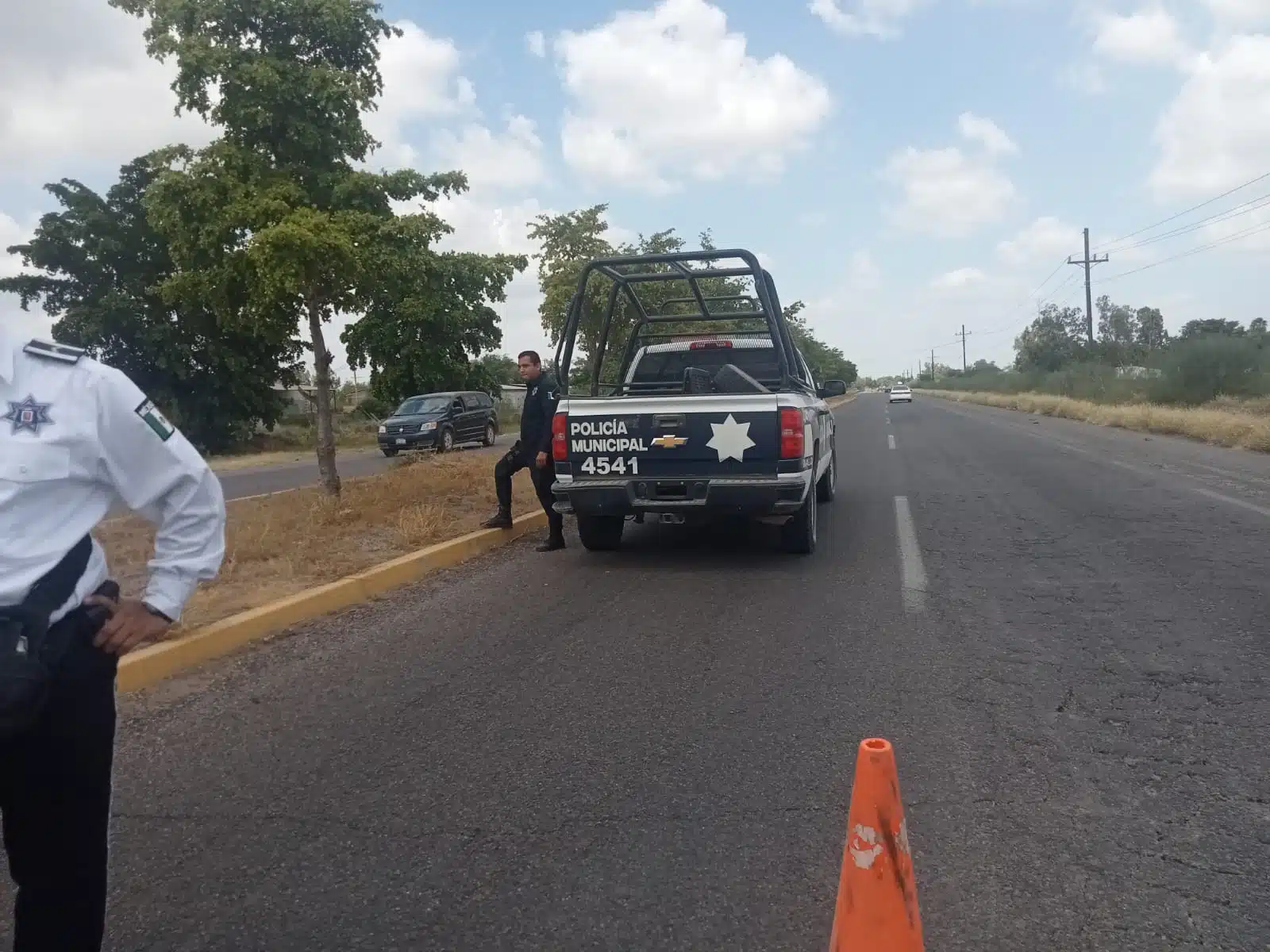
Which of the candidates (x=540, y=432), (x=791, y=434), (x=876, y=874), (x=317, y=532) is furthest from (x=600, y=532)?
(x=876, y=874)

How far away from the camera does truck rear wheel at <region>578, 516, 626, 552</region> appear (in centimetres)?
871

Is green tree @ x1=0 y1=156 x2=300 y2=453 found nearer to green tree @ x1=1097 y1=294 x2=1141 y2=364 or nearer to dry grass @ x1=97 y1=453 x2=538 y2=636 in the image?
dry grass @ x1=97 y1=453 x2=538 y2=636

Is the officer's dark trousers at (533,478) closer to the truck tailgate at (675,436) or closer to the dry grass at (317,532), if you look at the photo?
the dry grass at (317,532)

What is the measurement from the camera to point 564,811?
11.9 ft

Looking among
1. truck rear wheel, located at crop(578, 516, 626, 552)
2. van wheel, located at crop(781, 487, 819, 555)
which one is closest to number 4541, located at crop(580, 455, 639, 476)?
truck rear wheel, located at crop(578, 516, 626, 552)

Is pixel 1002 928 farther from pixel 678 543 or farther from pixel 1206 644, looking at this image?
pixel 678 543

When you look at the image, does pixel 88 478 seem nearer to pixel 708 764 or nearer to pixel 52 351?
pixel 52 351

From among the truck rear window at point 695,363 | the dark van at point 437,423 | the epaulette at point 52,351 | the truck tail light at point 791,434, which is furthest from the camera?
the dark van at point 437,423

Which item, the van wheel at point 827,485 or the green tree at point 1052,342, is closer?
the van wheel at point 827,485

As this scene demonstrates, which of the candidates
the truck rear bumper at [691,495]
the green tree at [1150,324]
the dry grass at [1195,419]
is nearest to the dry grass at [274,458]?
the truck rear bumper at [691,495]

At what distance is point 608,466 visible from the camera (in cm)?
791

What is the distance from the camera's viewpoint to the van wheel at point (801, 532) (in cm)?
831

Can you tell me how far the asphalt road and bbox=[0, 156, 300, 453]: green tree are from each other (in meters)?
25.5

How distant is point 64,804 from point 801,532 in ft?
22.3
